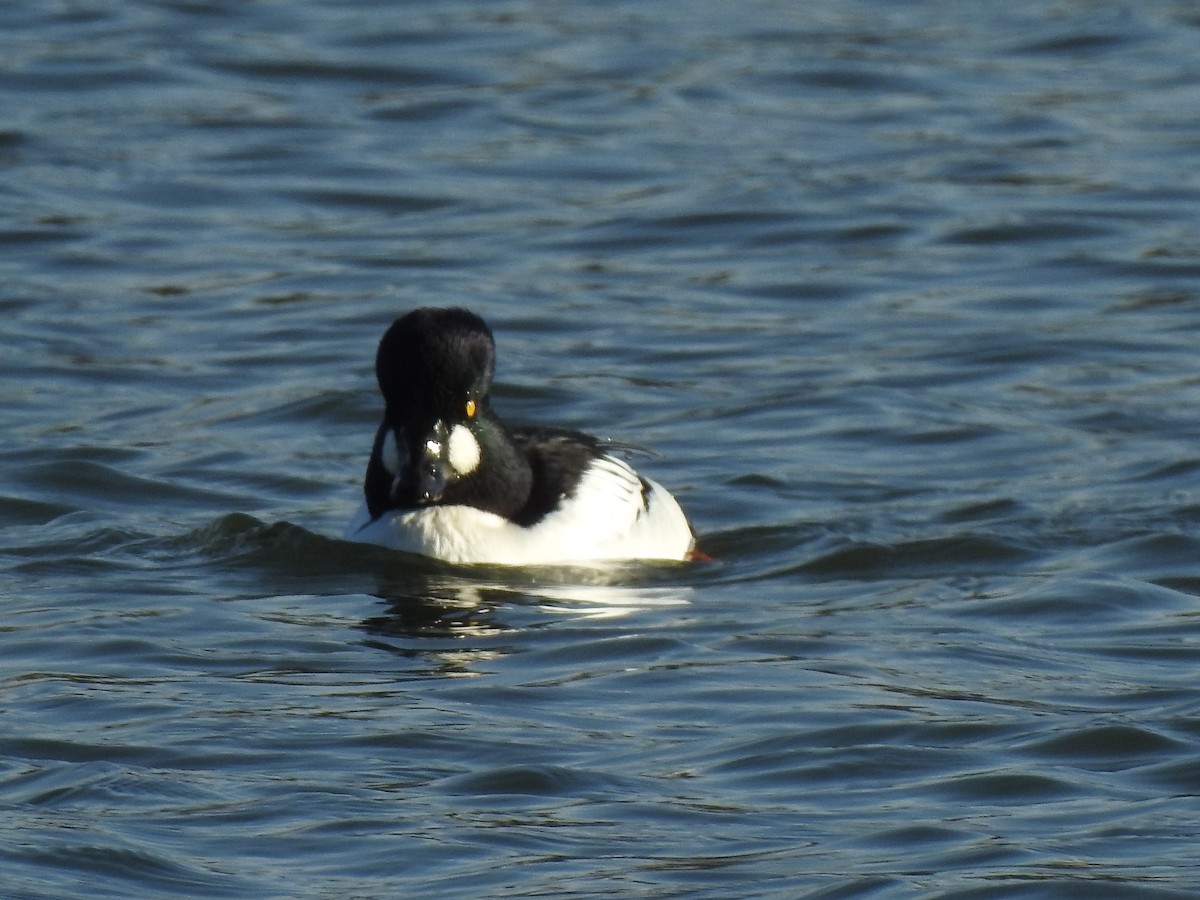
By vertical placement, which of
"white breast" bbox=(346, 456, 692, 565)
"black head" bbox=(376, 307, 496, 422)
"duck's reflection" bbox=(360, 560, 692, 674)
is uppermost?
"black head" bbox=(376, 307, 496, 422)

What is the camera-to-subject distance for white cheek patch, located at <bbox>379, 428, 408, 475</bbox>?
1080 centimetres

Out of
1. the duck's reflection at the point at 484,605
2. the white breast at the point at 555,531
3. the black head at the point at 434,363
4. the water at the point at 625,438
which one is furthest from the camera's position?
the white breast at the point at 555,531

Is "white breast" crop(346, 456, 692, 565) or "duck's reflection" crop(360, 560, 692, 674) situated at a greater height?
"white breast" crop(346, 456, 692, 565)

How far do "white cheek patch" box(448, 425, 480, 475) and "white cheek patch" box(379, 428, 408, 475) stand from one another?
0.64ft

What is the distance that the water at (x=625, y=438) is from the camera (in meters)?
7.59

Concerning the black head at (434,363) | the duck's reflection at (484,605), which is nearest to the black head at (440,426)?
the black head at (434,363)

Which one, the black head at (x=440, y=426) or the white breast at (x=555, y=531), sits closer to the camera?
the black head at (x=440, y=426)

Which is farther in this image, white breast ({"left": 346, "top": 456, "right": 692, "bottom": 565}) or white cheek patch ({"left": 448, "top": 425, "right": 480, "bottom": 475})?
white breast ({"left": 346, "top": 456, "right": 692, "bottom": 565})

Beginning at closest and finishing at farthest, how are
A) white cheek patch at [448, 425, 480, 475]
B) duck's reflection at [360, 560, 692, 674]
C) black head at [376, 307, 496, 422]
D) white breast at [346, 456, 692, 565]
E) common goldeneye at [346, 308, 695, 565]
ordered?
duck's reflection at [360, 560, 692, 674] → black head at [376, 307, 496, 422] → common goldeneye at [346, 308, 695, 565] → white cheek patch at [448, 425, 480, 475] → white breast at [346, 456, 692, 565]

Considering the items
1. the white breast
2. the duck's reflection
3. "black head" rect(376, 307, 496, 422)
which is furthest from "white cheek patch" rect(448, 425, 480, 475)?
the duck's reflection

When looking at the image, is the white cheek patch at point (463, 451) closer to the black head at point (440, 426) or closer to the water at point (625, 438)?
the black head at point (440, 426)

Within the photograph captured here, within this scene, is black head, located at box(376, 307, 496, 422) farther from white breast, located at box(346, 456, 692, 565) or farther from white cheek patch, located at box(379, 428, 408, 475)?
white breast, located at box(346, 456, 692, 565)

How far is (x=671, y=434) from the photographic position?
13727mm

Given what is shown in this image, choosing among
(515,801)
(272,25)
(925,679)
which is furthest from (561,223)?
(515,801)
